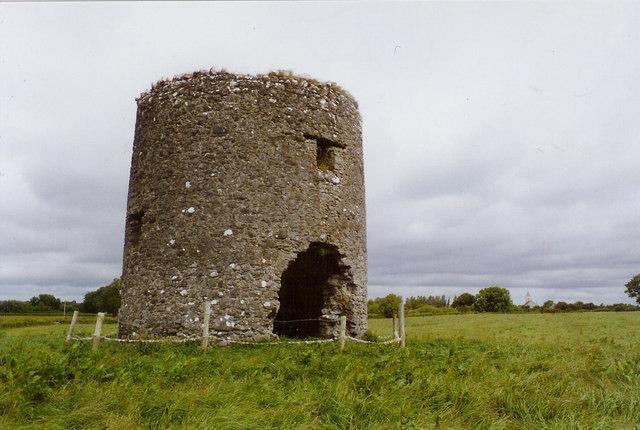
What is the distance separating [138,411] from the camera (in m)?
5.21

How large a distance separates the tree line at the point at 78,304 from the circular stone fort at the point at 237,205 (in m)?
31.6

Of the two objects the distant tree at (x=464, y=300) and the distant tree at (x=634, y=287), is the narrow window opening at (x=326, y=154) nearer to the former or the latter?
the distant tree at (x=464, y=300)

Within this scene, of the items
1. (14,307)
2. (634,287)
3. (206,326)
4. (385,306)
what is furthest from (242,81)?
(634,287)

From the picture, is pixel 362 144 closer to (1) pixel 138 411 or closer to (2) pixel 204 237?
(2) pixel 204 237

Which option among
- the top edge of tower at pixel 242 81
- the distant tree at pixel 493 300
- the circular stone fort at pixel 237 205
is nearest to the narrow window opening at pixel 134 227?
the circular stone fort at pixel 237 205

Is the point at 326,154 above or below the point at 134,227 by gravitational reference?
above

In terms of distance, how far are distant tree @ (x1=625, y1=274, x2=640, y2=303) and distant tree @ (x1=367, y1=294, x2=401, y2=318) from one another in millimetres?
35750

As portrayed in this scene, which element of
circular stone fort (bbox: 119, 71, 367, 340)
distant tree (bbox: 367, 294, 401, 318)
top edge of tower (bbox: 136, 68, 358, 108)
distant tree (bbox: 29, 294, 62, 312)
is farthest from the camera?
distant tree (bbox: 29, 294, 62, 312)

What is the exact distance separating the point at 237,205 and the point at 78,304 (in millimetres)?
41998

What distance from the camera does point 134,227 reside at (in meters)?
11.4

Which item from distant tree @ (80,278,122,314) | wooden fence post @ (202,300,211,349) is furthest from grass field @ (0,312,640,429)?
distant tree @ (80,278,122,314)

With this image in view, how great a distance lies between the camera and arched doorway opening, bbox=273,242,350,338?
37.3 feet

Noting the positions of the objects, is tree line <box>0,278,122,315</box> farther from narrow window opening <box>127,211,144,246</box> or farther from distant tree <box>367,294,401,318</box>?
narrow window opening <box>127,211,144,246</box>

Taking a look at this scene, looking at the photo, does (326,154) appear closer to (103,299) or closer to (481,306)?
(103,299)
